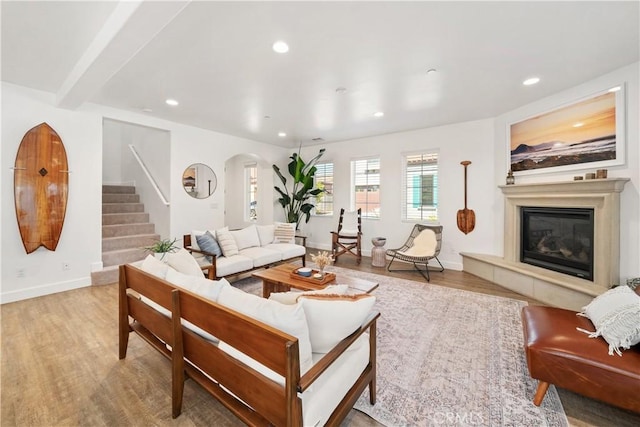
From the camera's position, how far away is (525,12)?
6.30ft

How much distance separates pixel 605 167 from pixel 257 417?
4357 millimetres

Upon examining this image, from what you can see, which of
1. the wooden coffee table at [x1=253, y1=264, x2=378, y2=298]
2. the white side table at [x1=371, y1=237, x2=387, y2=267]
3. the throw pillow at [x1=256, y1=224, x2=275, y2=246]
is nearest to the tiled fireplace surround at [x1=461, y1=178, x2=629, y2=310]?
the white side table at [x1=371, y1=237, x2=387, y2=267]

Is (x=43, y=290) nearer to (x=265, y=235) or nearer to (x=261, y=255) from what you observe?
(x=261, y=255)

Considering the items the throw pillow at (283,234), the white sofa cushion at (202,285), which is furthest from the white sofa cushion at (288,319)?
the throw pillow at (283,234)

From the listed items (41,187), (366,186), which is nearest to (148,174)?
(41,187)

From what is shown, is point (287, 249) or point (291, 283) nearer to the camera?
point (291, 283)

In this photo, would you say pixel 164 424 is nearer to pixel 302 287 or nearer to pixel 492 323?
pixel 302 287

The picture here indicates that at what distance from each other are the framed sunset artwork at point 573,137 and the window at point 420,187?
1332 millimetres

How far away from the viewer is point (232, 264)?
3.54 m

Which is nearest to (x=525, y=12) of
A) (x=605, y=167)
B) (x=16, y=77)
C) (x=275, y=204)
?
(x=605, y=167)

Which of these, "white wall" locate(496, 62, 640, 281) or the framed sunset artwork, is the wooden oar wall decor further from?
"white wall" locate(496, 62, 640, 281)

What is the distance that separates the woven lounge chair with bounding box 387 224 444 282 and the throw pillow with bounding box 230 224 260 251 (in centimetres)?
251

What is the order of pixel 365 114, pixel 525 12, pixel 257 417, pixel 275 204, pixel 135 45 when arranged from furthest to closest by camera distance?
pixel 275 204 → pixel 365 114 → pixel 135 45 → pixel 525 12 → pixel 257 417

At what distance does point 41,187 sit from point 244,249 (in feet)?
9.09
